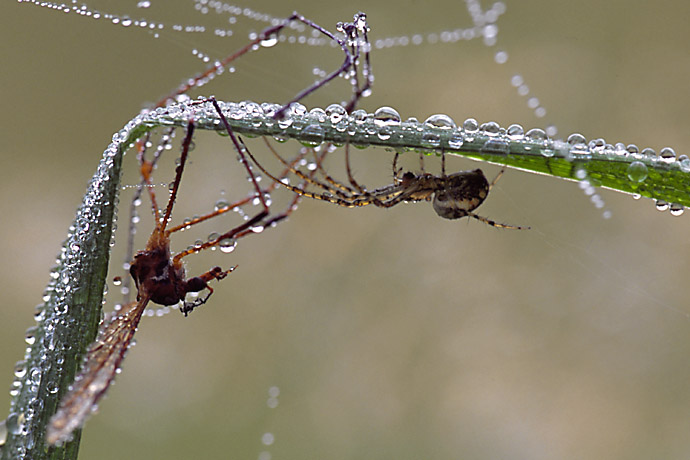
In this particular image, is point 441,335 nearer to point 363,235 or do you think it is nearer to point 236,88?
point 363,235

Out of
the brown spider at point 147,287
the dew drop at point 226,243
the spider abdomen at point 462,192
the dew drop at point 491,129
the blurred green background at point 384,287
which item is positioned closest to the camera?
the brown spider at point 147,287

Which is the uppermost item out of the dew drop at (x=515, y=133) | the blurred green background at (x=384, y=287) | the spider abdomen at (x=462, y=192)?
the blurred green background at (x=384, y=287)

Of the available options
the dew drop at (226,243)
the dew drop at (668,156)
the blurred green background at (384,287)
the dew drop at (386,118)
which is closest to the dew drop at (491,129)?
the dew drop at (386,118)

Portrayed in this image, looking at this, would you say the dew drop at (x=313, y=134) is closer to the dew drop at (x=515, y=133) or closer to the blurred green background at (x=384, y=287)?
the dew drop at (x=515, y=133)

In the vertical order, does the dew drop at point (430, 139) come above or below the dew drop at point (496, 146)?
above

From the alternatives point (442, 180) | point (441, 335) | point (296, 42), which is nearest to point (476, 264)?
point (441, 335)

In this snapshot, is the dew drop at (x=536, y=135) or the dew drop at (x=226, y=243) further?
the dew drop at (x=226, y=243)

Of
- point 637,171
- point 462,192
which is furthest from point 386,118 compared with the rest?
point 462,192

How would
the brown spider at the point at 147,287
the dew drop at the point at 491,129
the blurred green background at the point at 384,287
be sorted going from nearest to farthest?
the brown spider at the point at 147,287, the dew drop at the point at 491,129, the blurred green background at the point at 384,287

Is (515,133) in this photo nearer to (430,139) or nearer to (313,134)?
(430,139)
